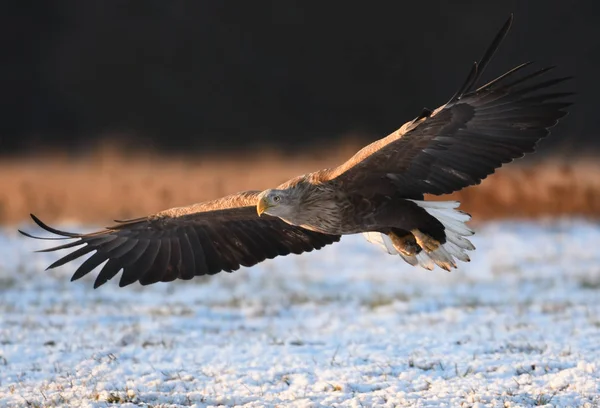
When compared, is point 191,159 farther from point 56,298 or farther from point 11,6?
point 11,6

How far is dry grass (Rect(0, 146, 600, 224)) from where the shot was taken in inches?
549

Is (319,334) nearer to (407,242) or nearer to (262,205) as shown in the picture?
(407,242)

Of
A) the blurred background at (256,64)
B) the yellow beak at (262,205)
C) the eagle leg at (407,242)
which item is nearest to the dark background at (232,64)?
the blurred background at (256,64)

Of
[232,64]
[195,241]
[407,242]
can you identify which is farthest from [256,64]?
[407,242]

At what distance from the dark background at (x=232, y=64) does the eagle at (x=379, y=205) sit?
2022 cm

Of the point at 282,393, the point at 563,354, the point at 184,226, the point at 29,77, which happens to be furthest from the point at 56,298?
the point at 29,77

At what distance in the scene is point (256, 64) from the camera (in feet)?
108

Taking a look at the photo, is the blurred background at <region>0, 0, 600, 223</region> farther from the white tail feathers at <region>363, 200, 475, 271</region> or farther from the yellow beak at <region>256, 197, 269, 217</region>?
the yellow beak at <region>256, 197, 269, 217</region>

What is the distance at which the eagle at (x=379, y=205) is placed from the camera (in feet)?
20.8

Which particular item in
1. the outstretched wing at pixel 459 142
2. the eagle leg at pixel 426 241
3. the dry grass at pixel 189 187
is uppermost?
the dry grass at pixel 189 187

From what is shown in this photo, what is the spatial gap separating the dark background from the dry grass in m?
11.5

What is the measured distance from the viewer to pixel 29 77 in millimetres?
32594

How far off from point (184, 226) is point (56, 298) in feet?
7.56

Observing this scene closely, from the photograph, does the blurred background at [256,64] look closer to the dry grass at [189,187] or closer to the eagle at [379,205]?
the dry grass at [189,187]
